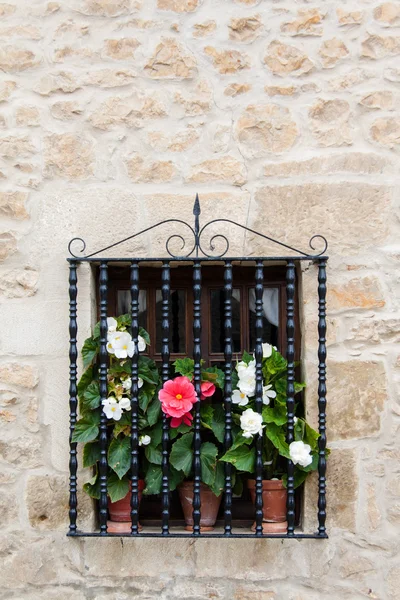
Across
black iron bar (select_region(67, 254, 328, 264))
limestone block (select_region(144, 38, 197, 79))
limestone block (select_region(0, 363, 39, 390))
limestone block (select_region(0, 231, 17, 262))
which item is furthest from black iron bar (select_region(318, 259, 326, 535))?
limestone block (select_region(0, 231, 17, 262))

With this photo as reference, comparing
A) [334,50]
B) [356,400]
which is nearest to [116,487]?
[356,400]

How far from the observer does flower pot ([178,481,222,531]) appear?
2.70 m

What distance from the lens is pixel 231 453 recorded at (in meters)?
2.63

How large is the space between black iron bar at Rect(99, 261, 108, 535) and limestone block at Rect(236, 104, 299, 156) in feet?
2.36

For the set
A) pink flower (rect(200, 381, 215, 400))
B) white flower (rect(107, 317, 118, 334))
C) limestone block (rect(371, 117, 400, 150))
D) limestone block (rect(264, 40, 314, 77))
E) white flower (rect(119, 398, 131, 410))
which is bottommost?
white flower (rect(119, 398, 131, 410))

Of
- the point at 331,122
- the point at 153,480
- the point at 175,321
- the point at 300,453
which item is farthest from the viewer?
the point at 175,321

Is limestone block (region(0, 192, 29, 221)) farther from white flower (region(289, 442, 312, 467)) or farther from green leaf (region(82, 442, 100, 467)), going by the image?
white flower (region(289, 442, 312, 467))

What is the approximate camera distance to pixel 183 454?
2658 millimetres

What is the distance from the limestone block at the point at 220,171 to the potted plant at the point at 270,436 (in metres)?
0.65

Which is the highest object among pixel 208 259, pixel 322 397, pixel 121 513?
pixel 208 259

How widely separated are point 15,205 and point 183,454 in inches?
44.8

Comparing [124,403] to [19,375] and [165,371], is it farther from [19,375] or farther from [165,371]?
[19,375]

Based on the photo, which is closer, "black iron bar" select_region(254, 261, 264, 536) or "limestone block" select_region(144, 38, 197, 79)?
"black iron bar" select_region(254, 261, 264, 536)

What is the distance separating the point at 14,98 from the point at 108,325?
A: 0.96 m
